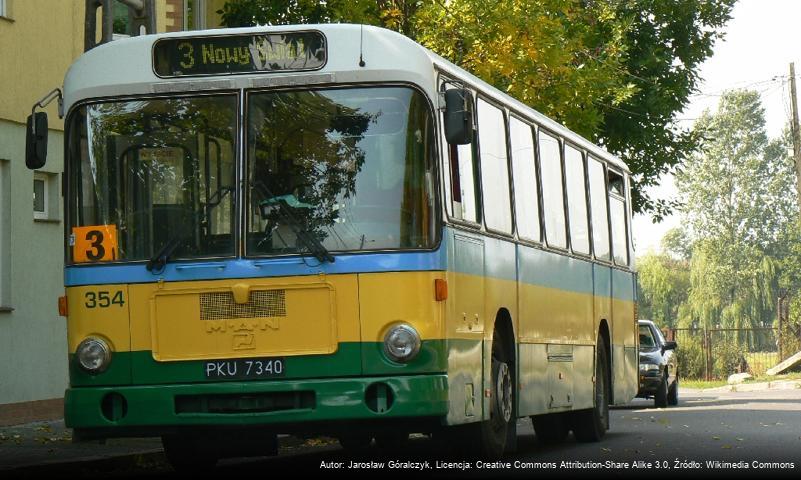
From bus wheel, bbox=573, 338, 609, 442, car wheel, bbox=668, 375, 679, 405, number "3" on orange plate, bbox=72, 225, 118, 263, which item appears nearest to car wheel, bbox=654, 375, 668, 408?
car wheel, bbox=668, 375, 679, 405

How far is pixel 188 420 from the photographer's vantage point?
12.4 meters

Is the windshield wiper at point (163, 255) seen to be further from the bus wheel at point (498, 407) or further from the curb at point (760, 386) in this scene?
the curb at point (760, 386)

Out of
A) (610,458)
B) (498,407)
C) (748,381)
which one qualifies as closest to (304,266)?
(498,407)

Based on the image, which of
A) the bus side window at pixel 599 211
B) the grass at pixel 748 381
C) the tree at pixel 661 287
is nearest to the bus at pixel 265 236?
the bus side window at pixel 599 211

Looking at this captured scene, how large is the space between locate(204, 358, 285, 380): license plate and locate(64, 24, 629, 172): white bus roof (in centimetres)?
195

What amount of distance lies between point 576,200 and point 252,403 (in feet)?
23.2

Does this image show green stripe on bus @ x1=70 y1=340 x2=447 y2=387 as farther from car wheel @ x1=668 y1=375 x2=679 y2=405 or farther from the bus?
car wheel @ x1=668 y1=375 x2=679 y2=405

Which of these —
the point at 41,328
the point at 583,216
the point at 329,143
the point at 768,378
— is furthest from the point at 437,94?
the point at 768,378

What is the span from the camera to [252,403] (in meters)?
12.3

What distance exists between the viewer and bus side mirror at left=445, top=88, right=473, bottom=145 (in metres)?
12.4

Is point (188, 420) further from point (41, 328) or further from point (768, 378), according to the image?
point (768, 378)

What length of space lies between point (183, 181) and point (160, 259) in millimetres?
576

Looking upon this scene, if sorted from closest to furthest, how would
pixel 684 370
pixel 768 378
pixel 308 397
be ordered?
pixel 308 397, pixel 768 378, pixel 684 370

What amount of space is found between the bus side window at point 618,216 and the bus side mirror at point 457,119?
881 centimetres
